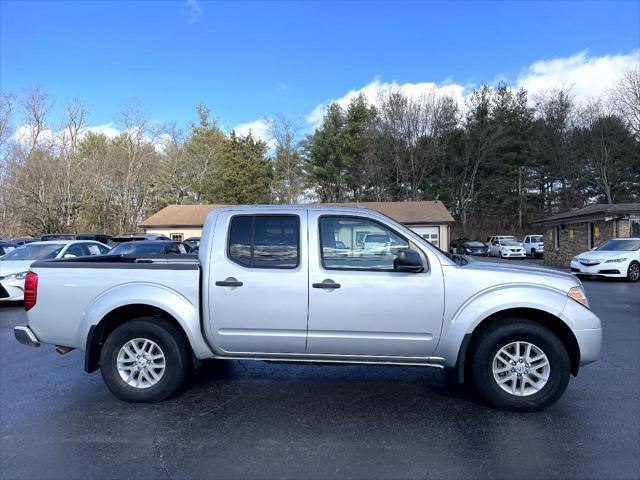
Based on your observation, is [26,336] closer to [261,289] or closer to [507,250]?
[261,289]

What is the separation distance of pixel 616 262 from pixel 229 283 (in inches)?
645

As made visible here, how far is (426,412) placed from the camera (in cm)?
431

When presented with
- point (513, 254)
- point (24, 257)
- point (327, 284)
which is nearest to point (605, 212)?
point (513, 254)

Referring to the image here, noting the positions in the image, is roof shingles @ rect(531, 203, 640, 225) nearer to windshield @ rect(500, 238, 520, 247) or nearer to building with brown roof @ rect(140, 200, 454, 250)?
windshield @ rect(500, 238, 520, 247)

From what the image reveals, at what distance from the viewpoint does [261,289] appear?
436cm

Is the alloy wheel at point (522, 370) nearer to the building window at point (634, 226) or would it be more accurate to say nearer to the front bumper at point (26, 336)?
the front bumper at point (26, 336)

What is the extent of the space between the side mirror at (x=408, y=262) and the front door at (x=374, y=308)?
5cm

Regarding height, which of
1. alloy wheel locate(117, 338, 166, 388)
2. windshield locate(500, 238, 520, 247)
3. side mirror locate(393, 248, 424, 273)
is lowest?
alloy wheel locate(117, 338, 166, 388)

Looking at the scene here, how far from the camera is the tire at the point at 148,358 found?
4480 mm

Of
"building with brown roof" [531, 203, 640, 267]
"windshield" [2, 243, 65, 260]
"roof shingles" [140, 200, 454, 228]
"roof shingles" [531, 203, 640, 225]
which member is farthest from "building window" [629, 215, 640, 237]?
"windshield" [2, 243, 65, 260]

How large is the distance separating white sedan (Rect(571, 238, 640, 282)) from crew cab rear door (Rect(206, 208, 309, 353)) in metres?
15.6

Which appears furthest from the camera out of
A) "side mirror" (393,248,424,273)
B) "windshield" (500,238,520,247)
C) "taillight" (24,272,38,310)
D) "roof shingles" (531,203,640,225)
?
"windshield" (500,238,520,247)

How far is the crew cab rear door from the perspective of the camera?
14.2 feet

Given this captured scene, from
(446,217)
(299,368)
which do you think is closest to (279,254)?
(299,368)
